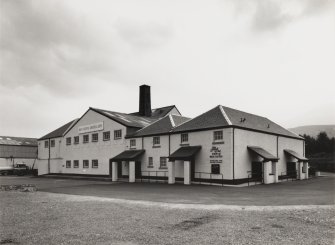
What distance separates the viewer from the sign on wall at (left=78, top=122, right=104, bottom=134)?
1574 inches

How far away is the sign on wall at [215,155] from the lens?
27.4m

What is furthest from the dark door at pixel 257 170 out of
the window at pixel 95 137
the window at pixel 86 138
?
the window at pixel 86 138

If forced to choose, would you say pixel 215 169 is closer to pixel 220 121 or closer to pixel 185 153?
Result: pixel 185 153

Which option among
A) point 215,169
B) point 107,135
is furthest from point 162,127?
point 215,169

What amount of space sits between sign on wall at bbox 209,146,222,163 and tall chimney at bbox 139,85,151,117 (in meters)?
19.4

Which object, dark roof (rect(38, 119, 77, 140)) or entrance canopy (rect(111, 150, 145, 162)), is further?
dark roof (rect(38, 119, 77, 140))

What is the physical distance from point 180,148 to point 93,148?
14961 millimetres

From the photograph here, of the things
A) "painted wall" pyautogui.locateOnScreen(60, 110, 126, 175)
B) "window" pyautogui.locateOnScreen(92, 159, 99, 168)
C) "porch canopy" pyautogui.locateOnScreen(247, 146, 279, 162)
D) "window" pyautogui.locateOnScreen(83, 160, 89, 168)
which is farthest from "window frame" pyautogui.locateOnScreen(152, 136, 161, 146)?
"window" pyautogui.locateOnScreen(83, 160, 89, 168)

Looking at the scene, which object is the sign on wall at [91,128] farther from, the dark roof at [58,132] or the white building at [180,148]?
the dark roof at [58,132]

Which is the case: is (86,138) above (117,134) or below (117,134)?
below

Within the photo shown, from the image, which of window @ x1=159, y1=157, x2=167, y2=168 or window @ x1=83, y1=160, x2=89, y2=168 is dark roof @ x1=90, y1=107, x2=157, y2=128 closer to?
window @ x1=159, y1=157, x2=167, y2=168

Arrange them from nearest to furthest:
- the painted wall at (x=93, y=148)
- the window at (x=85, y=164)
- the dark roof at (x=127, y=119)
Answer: the dark roof at (x=127, y=119)
the painted wall at (x=93, y=148)
the window at (x=85, y=164)

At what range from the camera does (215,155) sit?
27688mm

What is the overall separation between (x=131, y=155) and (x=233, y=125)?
1195 centimetres
